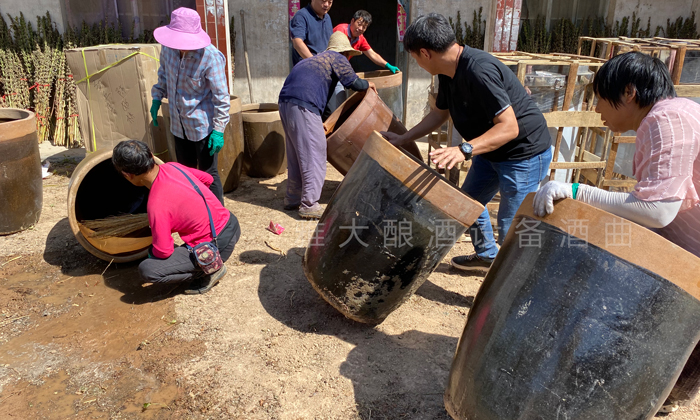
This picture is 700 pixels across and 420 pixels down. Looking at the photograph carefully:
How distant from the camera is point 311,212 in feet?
15.1

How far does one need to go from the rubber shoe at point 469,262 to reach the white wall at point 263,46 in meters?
4.92

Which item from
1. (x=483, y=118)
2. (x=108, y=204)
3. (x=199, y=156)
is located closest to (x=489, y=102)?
(x=483, y=118)

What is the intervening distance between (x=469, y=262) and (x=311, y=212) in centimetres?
157

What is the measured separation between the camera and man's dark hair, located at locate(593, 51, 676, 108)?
1.79 metres

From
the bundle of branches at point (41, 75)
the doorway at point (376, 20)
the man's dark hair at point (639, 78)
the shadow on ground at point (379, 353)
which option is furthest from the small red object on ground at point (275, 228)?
the doorway at point (376, 20)

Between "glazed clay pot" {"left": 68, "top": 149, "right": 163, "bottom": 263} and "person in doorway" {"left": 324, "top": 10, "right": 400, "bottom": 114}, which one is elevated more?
"person in doorway" {"left": 324, "top": 10, "right": 400, "bottom": 114}

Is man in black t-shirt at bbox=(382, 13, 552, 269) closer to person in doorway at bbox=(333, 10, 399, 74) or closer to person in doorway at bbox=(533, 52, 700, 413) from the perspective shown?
person in doorway at bbox=(533, 52, 700, 413)

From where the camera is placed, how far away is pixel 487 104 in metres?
2.71

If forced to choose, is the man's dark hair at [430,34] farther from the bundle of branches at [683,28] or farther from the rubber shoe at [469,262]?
the bundle of branches at [683,28]

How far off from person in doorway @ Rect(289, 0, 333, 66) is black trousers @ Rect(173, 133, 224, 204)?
6.00 feet

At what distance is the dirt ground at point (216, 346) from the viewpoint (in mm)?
2463

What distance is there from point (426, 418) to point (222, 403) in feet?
3.21

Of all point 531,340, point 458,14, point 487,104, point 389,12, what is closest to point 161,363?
point 531,340

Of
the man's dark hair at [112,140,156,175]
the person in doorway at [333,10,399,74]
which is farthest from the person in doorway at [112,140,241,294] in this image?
the person in doorway at [333,10,399,74]
